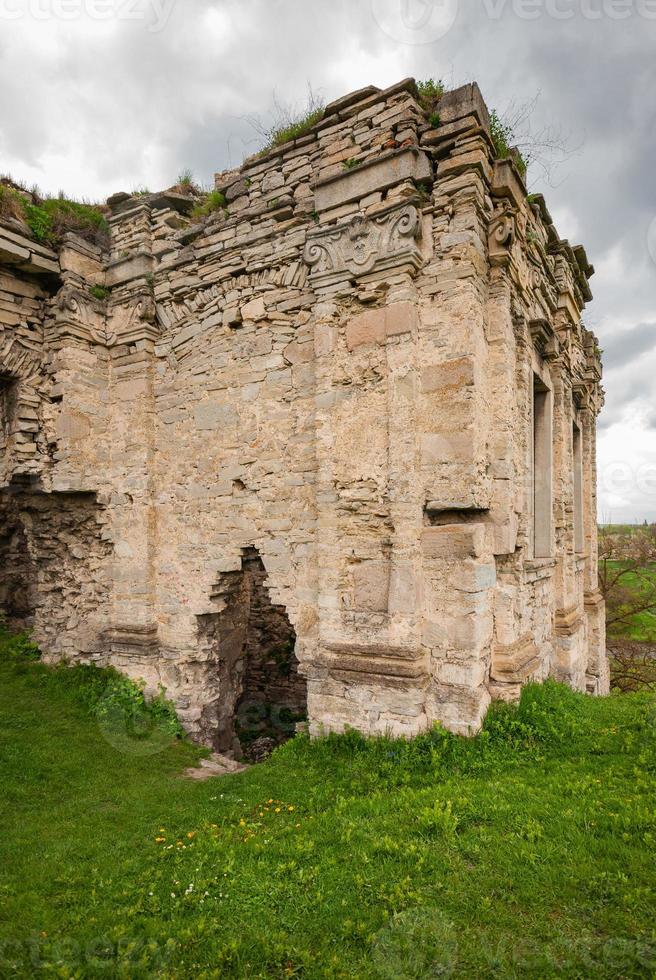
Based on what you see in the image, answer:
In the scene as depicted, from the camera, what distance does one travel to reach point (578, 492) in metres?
10.3

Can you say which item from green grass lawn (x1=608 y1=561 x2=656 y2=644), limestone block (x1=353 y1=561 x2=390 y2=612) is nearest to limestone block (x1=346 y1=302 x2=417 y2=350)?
limestone block (x1=353 y1=561 x2=390 y2=612)

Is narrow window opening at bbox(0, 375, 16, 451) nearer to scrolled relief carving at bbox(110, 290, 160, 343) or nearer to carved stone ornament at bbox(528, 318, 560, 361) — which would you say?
scrolled relief carving at bbox(110, 290, 160, 343)

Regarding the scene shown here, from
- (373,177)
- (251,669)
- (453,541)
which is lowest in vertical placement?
(251,669)

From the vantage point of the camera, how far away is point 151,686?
6.70 metres

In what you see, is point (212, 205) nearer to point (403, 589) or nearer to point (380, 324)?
point (380, 324)

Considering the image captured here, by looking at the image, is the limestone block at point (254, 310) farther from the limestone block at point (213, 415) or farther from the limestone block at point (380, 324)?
the limestone block at point (380, 324)

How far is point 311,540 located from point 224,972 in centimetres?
345

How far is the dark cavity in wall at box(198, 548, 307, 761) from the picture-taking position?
664cm

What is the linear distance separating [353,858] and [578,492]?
8496 mm

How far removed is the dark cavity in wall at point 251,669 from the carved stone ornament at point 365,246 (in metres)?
3.06

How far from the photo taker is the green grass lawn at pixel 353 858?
2736mm

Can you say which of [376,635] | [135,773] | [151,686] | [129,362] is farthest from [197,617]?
[129,362]

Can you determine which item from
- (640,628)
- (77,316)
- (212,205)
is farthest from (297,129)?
(640,628)

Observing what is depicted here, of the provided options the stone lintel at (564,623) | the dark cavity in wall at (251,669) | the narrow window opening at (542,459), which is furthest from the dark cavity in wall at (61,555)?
the stone lintel at (564,623)
